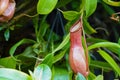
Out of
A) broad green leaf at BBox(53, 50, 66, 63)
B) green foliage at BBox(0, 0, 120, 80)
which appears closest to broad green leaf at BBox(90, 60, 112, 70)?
green foliage at BBox(0, 0, 120, 80)

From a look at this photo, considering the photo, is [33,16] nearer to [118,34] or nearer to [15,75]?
[15,75]

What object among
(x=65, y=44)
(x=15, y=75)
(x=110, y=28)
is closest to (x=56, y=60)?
(x=65, y=44)

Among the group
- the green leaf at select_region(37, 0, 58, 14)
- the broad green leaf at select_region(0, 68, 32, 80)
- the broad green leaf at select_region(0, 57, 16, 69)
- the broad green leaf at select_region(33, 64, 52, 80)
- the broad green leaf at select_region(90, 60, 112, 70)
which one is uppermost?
the green leaf at select_region(37, 0, 58, 14)

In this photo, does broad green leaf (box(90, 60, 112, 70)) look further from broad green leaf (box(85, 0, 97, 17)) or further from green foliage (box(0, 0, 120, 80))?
broad green leaf (box(85, 0, 97, 17))

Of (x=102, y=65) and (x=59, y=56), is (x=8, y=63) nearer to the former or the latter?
(x=59, y=56)

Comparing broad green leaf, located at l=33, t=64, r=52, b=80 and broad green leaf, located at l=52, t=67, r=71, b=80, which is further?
broad green leaf, located at l=52, t=67, r=71, b=80

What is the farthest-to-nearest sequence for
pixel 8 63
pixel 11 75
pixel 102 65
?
pixel 102 65 < pixel 8 63 < pixel 11 75

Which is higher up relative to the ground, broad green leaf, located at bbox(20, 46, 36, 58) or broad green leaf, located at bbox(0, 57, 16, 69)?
broad green leaf, located at bbox(0, 57, 16, 69)

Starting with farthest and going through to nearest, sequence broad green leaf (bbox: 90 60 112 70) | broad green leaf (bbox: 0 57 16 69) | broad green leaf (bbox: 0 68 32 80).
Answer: broad green leaf (bbox: 90 60 112 70), broad green leaf (bbox: 0 57 16 69), broad green leaf (bbox: 0 68 32 80)

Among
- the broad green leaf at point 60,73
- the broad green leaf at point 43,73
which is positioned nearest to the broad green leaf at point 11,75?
the broad green leaf at point 43,73

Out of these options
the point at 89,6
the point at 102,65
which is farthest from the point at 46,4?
the point at 102,65

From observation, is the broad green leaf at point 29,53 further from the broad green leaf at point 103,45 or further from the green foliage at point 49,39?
the broad green leaf at point 103,45
